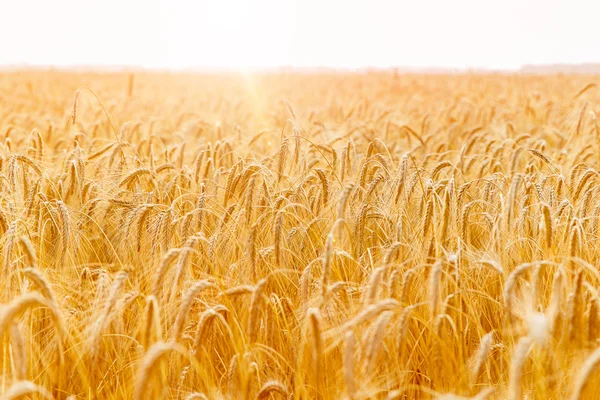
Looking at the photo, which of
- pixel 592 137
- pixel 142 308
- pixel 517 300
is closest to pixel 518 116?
pixel 592 137

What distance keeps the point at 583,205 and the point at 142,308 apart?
1.69 metres

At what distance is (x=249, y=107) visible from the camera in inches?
331

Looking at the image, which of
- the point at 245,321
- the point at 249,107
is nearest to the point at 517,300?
the point at 245,321

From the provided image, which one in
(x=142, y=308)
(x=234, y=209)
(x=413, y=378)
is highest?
(x=234, y=209)

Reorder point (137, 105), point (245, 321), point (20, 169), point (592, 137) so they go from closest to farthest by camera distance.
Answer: point (245, 321) < point (20, 169) < point (592, 137) < point (137, 105)

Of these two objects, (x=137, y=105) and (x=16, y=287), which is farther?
(x=137, y=105)

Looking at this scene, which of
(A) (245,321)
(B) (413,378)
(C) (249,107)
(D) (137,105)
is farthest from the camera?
(D) (137,105)

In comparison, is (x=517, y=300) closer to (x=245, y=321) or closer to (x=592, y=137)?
(x=245, y=321)

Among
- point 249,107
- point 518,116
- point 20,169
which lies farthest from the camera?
point 249,107

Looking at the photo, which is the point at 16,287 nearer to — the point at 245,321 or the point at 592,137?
the point at 245,321

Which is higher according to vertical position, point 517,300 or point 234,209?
point 234,209

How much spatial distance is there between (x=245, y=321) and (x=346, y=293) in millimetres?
334

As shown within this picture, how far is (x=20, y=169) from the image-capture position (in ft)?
9.41

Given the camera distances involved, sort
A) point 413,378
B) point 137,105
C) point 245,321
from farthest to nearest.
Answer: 1. point 137,105
2. point 245,321
3. point 413,378
